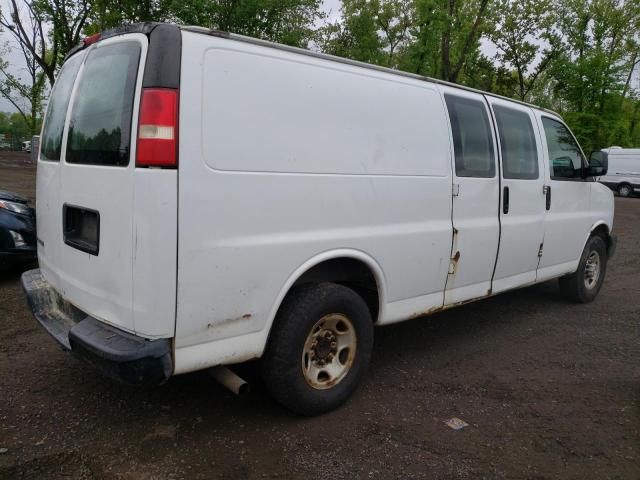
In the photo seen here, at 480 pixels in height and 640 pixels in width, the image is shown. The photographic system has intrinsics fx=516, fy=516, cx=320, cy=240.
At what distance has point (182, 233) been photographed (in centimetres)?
244

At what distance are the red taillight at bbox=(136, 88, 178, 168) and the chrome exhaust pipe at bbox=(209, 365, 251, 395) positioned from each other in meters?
1.21

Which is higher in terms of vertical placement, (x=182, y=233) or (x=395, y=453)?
(x=182, y=233)

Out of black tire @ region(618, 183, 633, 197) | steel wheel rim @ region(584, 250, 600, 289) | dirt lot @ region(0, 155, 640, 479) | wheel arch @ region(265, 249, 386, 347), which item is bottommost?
dirt lot @ region(0, 155, 640, 479)

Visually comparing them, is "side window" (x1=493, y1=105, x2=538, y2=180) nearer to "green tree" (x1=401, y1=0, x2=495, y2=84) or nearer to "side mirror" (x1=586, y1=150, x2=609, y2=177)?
"side mirror" (x1=586, y1=150, x2=609, y2=177)

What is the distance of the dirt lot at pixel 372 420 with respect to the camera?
2.72 metres

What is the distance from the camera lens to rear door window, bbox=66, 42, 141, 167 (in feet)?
8.26

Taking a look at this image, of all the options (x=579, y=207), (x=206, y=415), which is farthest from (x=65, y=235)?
(x=579, y=207)

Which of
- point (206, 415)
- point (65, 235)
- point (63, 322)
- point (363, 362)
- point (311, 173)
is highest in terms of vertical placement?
point (311, 173)

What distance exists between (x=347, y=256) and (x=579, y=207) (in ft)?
11.4

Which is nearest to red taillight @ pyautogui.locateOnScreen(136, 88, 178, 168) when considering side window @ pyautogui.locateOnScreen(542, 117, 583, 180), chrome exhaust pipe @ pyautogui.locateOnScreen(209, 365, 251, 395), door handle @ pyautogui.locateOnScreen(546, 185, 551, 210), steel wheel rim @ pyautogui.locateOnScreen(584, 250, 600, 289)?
chrome exhaust pipe @ pyautogui.locateOnScreen(209, 365, 251, 395)

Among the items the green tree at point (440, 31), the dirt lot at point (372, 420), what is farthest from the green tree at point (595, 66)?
the dirt lot at point (372, 420)

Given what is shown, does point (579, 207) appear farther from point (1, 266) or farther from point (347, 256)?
point (1, 266)

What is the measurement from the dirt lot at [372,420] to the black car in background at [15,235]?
1169 mm

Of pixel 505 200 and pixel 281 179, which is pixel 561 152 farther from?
pixel 281 179
